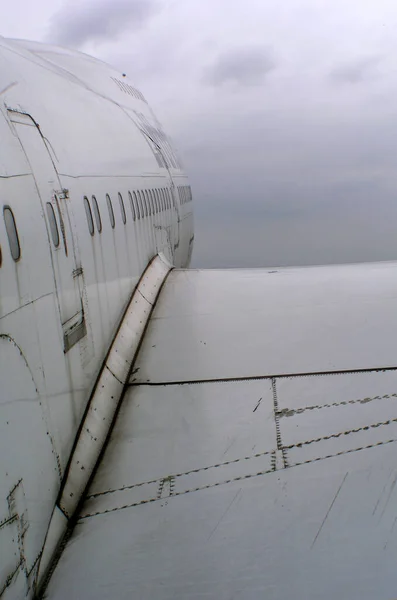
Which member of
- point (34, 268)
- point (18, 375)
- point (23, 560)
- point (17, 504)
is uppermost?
point (34, 268)

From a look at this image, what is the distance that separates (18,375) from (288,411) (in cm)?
178

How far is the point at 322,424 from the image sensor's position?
12.0 ft

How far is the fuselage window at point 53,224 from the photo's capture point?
357 centimetres

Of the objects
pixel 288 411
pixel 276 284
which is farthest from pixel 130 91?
pixel 288 411

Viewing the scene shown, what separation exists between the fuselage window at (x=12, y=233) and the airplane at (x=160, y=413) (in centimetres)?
1

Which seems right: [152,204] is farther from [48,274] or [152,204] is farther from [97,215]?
[48,274]

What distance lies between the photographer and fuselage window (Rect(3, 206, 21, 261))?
2.89m

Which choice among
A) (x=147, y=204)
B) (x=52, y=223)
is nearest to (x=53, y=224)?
(x=52, y=223)

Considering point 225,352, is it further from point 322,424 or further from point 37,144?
point 37,144

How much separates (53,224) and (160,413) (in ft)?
4.72

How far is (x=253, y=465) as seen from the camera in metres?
3.42

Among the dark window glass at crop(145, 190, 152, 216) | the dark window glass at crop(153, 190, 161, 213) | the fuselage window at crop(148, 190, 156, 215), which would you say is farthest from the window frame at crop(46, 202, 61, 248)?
the dark window glass at crop(153, 190, 161, 213)

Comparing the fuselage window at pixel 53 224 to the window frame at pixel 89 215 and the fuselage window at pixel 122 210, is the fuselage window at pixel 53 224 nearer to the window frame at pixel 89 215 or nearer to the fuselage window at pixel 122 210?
the window frame at pixel 89 215

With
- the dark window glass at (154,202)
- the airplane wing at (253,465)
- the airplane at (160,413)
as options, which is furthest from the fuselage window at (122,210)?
the dark window glass at (154,202)
